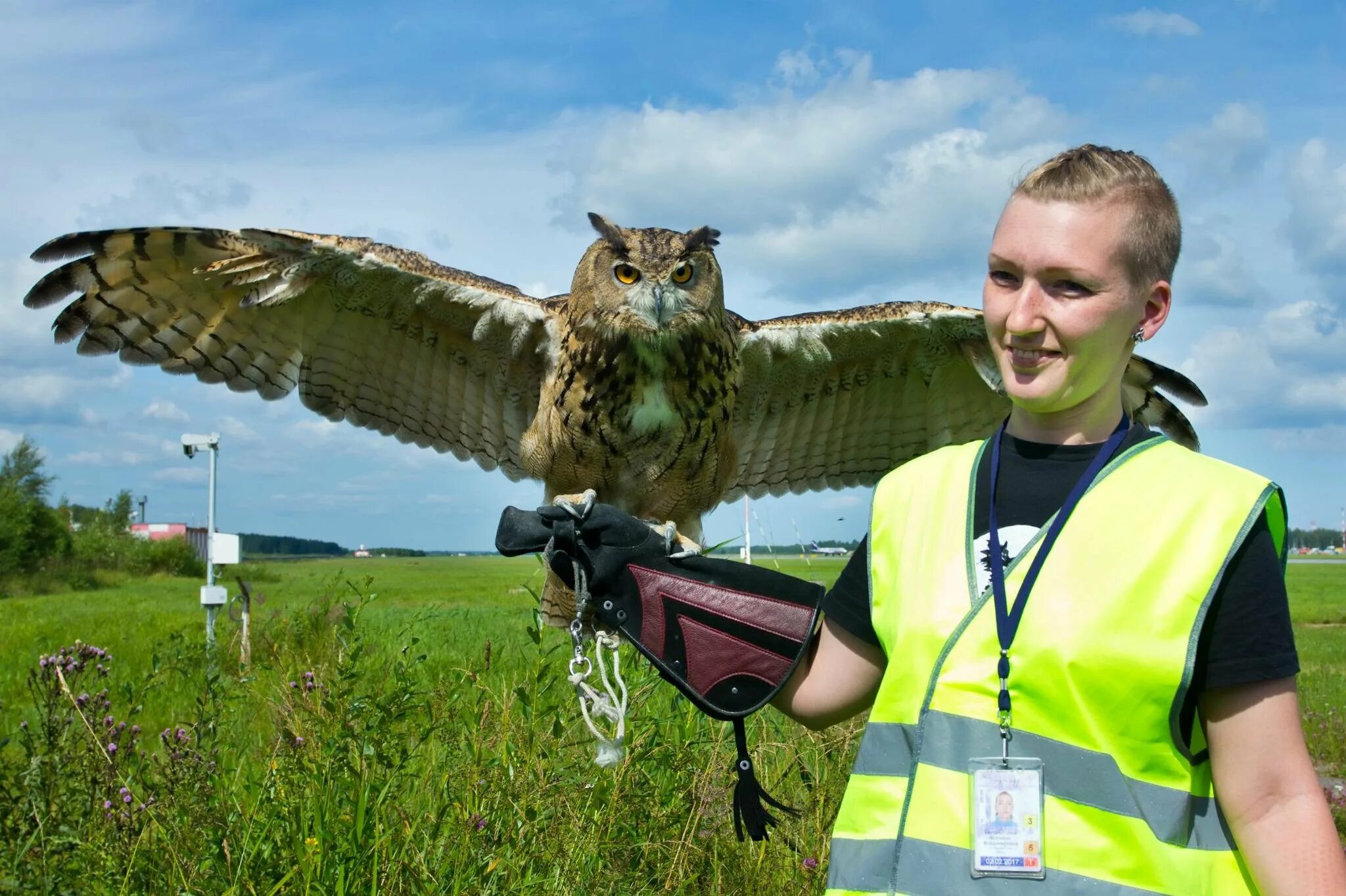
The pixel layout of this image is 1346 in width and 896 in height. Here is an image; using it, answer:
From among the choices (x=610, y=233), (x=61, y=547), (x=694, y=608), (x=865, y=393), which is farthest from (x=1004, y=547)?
(x=61, y=547)

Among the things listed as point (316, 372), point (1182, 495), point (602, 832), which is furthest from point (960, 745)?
point (316, 372)

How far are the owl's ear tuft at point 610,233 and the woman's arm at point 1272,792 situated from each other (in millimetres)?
3271

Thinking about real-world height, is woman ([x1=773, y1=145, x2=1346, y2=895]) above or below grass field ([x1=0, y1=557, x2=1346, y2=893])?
above

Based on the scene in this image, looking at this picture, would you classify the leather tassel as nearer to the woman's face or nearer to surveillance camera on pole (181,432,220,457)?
the woman's face

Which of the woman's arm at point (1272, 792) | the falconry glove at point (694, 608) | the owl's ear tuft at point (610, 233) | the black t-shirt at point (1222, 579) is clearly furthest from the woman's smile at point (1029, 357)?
the owl's ear tuft at point (610, 233)

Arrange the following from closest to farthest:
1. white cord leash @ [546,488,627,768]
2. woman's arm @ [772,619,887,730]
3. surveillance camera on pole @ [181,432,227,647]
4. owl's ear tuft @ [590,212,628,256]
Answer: woman's arm @ [772,619,887,730] → white cord leash @ [546,488,627,768] → owl's ear tuft @ [590,212,628,256] → surveillance camera on pole @ [181,432,227,647]

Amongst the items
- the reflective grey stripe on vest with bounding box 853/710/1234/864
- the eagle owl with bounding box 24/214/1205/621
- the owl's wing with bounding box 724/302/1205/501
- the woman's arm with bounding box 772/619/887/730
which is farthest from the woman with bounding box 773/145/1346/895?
the owl's wing with bounding box 724/302/1205/501

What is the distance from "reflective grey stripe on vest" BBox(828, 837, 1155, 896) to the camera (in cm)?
138

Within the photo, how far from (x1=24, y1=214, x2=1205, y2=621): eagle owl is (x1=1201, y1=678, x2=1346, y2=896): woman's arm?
268 cm

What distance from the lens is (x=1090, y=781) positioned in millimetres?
1410

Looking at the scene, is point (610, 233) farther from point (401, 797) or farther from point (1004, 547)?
point (1004, 547)

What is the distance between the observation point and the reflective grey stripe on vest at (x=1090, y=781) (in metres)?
1.41

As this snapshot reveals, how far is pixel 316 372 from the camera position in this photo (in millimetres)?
4918

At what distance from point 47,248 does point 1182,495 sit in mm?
4629
